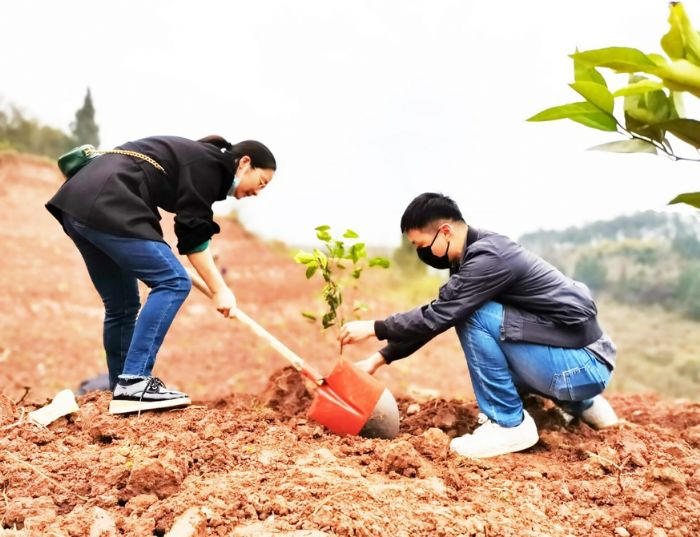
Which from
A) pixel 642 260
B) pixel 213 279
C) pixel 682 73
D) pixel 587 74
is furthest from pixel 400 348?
pixel 642 260

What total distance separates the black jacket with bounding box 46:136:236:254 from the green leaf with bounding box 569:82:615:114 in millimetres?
1634

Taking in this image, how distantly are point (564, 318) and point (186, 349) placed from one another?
7217mm

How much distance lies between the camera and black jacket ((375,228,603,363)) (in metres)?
2.69

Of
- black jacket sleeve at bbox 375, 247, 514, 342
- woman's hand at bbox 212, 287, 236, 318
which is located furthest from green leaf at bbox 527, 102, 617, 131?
woman's hand at bbox 212, 287, 236, 318

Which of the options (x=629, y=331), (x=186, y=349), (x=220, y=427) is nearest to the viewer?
(x=220, y=427)

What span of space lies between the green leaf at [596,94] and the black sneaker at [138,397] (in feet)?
7.04

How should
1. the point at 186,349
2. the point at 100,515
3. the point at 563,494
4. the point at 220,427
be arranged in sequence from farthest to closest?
the point at 186,349, the point at 220,427, the point at 563,494, the point at 100,515

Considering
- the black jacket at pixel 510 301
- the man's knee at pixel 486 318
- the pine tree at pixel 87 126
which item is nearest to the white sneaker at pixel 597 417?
the black jacket at pixel 510 301

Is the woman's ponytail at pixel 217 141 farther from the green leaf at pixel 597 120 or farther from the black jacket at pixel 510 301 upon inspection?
the green leaf at pixel 597 120

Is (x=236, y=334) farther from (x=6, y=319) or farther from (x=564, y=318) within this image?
(x=564, y=318)

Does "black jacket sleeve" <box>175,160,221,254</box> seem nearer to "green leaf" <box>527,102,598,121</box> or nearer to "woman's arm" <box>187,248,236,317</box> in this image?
"woman's arm" <box>187,248,236,317</box>

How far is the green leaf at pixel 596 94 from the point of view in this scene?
80.5 inches

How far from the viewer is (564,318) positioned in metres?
2.77

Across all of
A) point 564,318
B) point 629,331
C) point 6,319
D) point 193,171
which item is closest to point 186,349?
point 6,319
